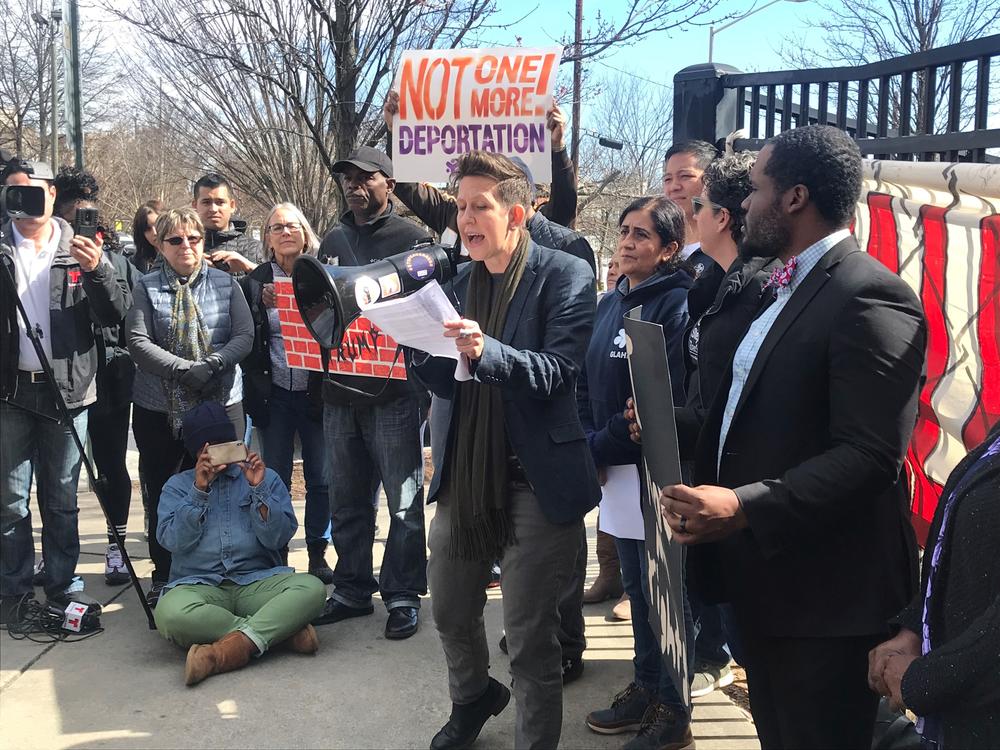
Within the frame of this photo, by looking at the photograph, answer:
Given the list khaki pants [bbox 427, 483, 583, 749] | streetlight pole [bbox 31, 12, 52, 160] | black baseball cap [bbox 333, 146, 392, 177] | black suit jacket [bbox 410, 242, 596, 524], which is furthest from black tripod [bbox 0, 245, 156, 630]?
streetlight pole [bbox 31, 12, 52, 160]

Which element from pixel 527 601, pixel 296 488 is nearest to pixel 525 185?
pixel 527 601

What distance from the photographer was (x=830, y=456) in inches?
75.8

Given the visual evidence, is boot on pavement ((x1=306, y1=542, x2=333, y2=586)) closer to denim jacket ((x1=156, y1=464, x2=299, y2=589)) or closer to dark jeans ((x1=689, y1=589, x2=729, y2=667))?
denim jacket ((x1=156, y1=464, x2=299, y2=589))

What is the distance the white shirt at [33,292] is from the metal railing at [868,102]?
3.53m

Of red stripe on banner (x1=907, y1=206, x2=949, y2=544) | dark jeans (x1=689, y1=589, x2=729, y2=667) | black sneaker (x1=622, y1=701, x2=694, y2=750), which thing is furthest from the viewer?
dark jeans (x1=689, y1=589, x2=729, y2=667)

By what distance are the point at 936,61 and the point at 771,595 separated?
2.70 metres

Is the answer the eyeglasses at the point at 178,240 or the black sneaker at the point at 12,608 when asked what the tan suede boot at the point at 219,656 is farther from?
the eyeglasses at the point at 178,240

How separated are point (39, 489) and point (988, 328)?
4139 millimetres

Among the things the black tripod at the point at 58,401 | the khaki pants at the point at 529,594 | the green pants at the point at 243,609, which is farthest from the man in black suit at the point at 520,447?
the black tripod at the point at 58,401

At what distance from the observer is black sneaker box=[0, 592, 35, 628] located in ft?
14.4

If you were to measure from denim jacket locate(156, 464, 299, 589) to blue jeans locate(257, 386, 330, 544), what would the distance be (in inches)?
28.0

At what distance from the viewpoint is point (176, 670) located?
13.0ft

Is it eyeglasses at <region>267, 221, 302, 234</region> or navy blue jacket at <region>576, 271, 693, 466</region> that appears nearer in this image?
navy blue jacket at <region>576, 271, 693, 466</region>

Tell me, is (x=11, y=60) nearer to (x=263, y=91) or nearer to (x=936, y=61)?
(x=263, y=91)
